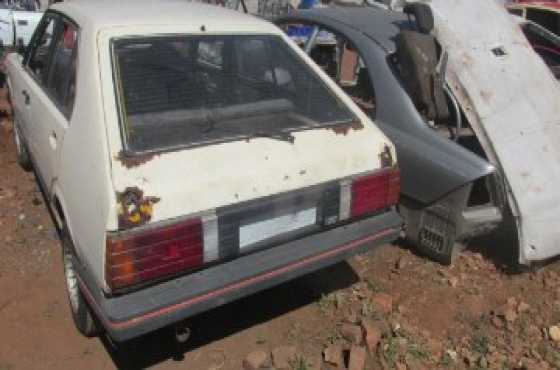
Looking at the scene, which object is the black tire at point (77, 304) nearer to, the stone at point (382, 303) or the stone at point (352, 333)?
the stone at point (352, 333)

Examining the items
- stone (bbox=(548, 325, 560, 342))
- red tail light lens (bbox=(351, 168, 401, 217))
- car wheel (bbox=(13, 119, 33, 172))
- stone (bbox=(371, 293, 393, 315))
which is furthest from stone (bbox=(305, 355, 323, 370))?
car wheel (bbox=(13, 119, 33, 172))

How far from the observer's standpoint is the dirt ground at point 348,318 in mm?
2752

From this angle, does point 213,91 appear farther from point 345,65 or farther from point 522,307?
point 522,307

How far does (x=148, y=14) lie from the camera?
8.62ft

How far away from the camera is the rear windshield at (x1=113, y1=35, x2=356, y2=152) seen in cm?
228

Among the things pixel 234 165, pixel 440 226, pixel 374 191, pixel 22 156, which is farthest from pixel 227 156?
pixel 22 156

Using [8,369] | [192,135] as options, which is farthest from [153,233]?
[8,369]

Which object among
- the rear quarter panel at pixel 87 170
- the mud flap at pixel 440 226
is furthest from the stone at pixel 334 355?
the rear quarter panel at pixel 87 170

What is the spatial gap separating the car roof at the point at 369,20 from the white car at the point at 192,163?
1.02 m

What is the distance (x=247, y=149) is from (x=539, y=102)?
2109 millimetres

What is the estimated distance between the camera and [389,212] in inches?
112

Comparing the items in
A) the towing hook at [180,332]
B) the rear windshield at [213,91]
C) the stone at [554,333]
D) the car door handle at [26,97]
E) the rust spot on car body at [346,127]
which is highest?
the rear windshield at [213,91]

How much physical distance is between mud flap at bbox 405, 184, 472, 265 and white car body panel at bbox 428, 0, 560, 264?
0.31 metres

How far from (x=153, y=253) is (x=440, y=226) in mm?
1910
